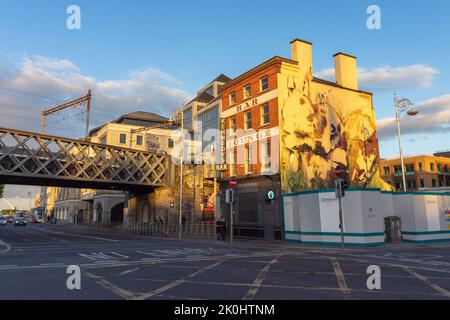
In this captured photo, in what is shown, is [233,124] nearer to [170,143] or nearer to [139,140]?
[139,140]

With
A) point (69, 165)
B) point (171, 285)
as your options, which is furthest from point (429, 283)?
point (69, 165)

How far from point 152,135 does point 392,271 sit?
7220cm

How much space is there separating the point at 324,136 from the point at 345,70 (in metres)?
9.44

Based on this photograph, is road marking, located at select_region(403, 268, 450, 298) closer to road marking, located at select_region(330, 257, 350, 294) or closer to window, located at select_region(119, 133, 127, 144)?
road marking, located at select_region(330, 257, 350, 294)

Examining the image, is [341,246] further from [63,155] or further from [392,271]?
[63,155]

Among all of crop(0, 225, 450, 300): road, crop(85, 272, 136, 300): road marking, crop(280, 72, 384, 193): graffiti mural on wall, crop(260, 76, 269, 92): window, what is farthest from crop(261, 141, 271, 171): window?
crop(85, 272, 136, 300): road marking

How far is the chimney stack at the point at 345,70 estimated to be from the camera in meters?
36.9

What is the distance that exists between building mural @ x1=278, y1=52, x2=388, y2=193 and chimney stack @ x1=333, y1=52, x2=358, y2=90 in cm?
101

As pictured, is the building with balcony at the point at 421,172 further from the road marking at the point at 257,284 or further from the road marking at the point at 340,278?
the road marking at the point at 257,284

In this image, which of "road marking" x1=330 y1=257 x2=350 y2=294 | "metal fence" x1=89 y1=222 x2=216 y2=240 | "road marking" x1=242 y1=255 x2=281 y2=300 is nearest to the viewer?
"road marking" x1=242 y1=255 x2=281 y2=300

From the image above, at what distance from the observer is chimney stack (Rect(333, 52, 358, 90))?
1453 inches

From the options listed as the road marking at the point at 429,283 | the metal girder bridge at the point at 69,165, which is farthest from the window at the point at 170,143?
the road marking at the point at 429,283

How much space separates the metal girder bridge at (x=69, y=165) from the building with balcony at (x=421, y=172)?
54437 millimetres
